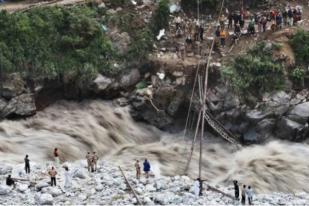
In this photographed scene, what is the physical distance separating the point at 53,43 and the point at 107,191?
46.3ft

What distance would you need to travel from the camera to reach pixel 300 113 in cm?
3847

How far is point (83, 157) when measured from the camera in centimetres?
3669

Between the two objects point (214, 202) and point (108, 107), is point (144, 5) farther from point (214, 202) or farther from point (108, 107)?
point (214, 202)

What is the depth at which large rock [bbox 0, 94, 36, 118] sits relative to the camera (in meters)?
38.5

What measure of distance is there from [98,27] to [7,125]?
9087 mm

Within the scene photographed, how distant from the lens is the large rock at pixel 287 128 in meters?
38.3

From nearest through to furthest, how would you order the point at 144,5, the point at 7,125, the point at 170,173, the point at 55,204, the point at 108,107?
the point at 55,204 < the point at 170,173 < the point at 7,125 < the point at 108,107 < the point at 144,5

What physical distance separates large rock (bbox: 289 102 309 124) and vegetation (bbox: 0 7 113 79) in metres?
11.2

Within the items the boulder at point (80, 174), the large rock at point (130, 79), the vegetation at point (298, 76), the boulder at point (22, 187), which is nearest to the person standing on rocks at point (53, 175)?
the boulder at point (22, 187)

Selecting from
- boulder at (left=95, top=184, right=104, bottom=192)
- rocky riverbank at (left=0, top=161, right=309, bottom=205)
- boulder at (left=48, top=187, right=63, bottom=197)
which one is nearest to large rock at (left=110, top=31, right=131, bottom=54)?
rocky riverbank at (left=0, top=161, right=309, bottom=205)

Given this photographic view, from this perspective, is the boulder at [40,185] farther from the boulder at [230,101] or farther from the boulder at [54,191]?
the boulder at [230,101]

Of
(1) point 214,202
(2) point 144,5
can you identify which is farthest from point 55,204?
(2) point 144,5

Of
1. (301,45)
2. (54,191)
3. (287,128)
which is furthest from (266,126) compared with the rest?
(54,191)

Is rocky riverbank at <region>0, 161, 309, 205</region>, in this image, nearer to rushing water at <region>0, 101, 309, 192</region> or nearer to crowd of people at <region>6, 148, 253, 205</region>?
crowd of people at <region>6, 148, 253, 205</region>
